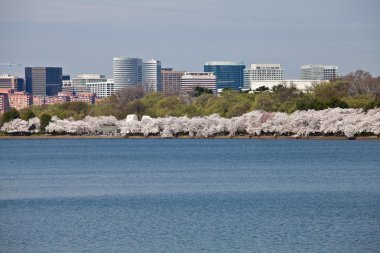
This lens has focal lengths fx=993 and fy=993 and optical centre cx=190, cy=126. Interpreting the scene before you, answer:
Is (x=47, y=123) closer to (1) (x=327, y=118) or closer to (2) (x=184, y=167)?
(1) (x=327, y=118)

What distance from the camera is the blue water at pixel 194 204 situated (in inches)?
1216

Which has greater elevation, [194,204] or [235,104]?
[235,104]

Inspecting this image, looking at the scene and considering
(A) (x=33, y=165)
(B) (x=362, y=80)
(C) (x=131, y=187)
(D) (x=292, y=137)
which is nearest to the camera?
(C) (x=131, y=187)

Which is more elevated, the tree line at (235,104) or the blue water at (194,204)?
the tree line at (235,104)

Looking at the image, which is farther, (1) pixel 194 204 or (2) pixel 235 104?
(2) pixel 235 104

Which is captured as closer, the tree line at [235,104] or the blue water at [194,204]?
the blue water at [194,204]

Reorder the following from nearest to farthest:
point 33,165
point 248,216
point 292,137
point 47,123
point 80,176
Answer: point 248,216 → point 80,176 → point 33,165 → point 292,137 → point 47,123

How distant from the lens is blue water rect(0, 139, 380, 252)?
30.9 m

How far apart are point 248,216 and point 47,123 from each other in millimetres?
75875

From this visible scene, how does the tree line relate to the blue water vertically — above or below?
above

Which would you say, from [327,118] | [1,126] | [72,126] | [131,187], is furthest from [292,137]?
[131,187]

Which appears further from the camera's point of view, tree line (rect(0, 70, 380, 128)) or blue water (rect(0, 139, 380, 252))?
tree line (rect(0, 70, 380, 128))

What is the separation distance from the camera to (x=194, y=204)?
4056 centimetres

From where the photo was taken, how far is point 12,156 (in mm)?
79438
